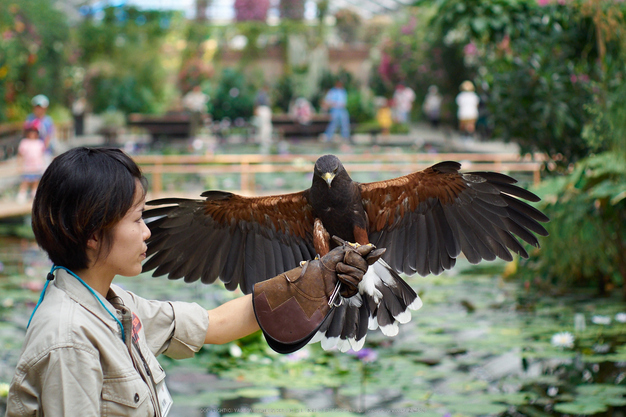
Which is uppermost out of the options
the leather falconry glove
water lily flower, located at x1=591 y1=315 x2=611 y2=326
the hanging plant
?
the hanging plant

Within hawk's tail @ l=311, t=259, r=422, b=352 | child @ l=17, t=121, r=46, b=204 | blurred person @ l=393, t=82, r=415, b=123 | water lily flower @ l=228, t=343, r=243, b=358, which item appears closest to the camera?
hawk's tail @ l=311, t=259, r=422, b=352

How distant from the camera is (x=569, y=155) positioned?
4820 millimetres

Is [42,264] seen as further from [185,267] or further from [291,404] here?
[185,267]

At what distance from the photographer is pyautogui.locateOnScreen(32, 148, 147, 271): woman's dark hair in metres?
1.29

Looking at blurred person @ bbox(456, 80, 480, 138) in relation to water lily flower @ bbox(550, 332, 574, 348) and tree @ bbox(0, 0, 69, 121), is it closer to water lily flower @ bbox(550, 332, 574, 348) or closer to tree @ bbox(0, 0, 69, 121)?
tree @ bbox(0, 0, 69, 121)

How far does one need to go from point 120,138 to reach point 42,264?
36.7 feet

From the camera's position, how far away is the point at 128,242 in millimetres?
1372

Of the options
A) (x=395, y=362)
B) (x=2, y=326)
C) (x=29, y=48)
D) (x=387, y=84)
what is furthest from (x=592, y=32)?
(x=387, y=84)

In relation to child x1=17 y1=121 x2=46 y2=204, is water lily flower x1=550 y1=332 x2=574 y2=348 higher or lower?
lower

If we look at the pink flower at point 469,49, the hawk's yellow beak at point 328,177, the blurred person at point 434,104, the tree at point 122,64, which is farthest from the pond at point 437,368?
the tree at point 122,64

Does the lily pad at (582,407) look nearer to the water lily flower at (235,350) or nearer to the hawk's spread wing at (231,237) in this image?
the hawk's spread wing at (231,237)

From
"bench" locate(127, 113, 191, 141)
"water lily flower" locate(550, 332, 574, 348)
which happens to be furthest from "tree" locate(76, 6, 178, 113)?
"water lily flower" locate(550, 332, 574, 348)

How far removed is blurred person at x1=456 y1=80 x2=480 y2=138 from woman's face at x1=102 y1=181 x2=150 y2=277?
1351 cm

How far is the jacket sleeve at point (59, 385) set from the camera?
1.20 metres
